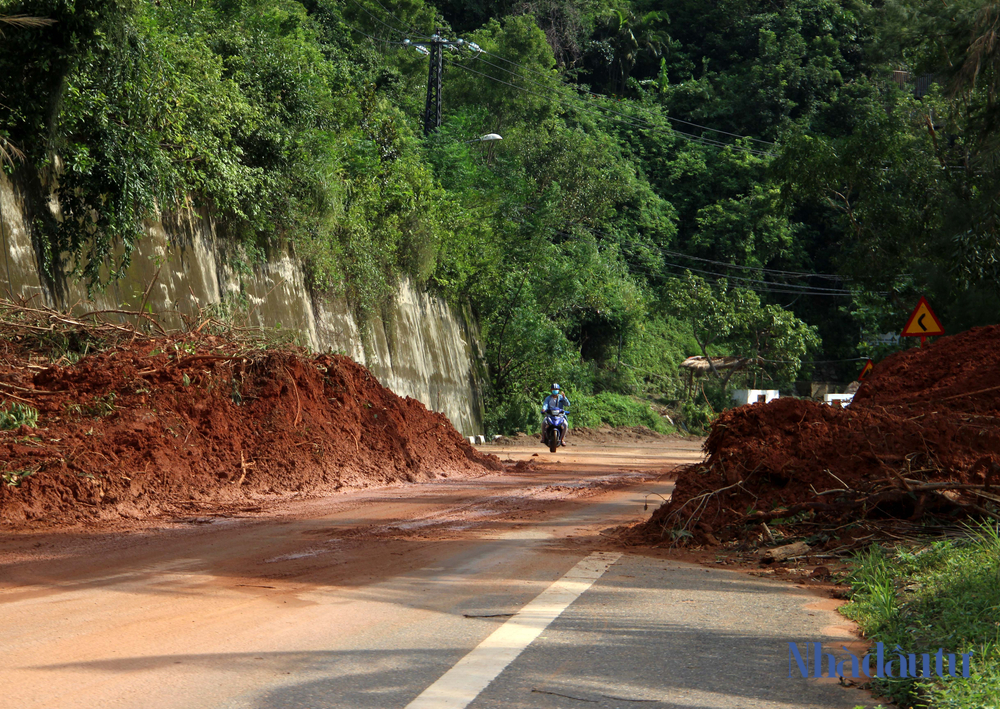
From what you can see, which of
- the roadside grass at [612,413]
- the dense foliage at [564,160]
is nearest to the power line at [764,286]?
the dense foliage at [564,160]

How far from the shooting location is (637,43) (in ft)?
192

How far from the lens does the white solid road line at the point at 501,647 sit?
411 cm

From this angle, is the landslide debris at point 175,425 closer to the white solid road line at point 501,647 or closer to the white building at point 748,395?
the white solid road line at point 501,647

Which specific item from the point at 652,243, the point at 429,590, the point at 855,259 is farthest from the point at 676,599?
the point at 652,243

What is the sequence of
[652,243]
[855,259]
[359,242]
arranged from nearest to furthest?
[359,242] < [855,259] < [652,243]

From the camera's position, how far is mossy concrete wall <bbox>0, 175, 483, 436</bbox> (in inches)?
527

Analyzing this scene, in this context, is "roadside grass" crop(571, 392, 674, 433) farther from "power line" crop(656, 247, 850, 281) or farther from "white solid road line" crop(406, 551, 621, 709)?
"white solid road line" crop(406, 551, 621, 709)

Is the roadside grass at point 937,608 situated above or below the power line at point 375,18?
below

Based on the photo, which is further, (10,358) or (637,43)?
(637,43)

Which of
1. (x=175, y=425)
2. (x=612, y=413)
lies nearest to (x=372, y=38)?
(x=612, y=413)

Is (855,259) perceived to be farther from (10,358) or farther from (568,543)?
(10,358)

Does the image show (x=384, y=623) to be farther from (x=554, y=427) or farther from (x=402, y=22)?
(x=402, y=22)

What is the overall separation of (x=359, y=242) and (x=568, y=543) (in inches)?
628

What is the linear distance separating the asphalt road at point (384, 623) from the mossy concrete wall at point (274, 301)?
21.6ft
